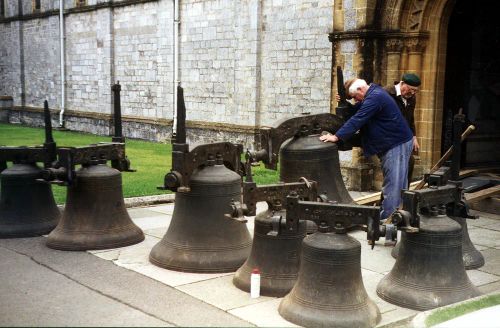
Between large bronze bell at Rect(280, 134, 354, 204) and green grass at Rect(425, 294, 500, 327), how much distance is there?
2.44m

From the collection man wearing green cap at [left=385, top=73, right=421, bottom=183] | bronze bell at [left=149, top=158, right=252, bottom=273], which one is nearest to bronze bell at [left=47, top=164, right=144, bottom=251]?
bronze bell at [left=149, top=158, right=252, bottom=273]

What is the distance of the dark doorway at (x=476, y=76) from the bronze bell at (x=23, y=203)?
275 inches

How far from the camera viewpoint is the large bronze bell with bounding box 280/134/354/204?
6871mm

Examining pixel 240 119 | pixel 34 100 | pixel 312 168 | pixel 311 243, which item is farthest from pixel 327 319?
pixel 34 100

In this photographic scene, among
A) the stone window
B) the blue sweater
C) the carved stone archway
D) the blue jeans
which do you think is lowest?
the blue jeans

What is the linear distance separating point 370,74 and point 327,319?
6.96 m

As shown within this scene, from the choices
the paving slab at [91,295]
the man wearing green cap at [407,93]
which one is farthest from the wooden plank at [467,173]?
the paving slab at [91,295]

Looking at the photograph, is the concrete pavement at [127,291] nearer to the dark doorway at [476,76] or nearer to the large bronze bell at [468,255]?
the large bronze bell at [468,255]

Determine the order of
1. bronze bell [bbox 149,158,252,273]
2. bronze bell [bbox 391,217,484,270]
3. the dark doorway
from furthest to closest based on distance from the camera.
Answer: the dark doorway < bronze bell [bbox 391,217,484,270] < bronze bell [bbox 149,158,252,273]

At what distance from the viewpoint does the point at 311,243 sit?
4691 millimetres

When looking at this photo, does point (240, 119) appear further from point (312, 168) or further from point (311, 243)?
point (311, 243)

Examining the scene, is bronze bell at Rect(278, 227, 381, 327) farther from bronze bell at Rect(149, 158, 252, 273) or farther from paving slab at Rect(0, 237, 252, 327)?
bronze bell at Rect(149, 158, 252, 273)

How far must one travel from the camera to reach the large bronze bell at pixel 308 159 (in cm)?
687

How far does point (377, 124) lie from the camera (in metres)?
6.82
